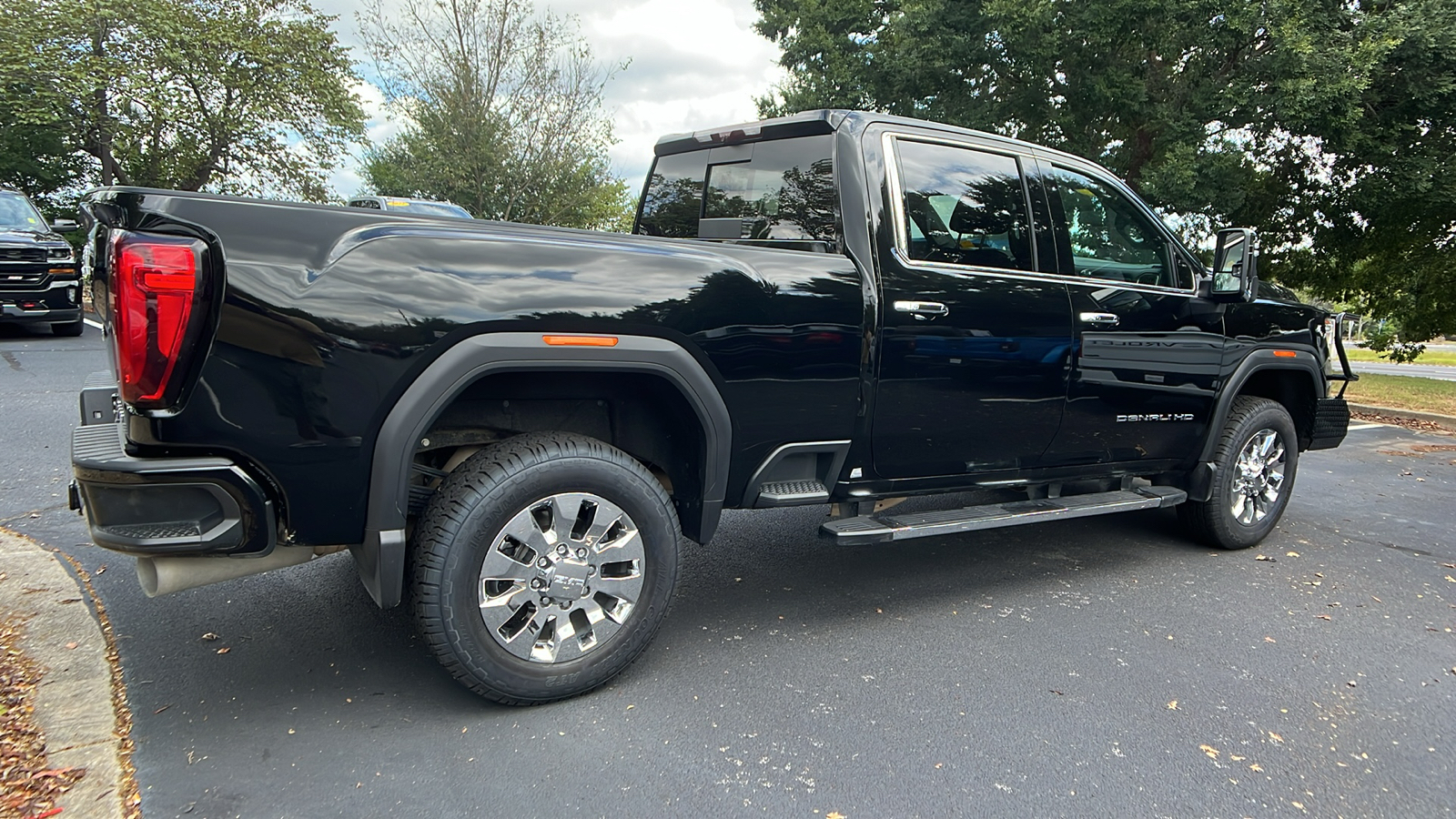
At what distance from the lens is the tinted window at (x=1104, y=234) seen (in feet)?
13.3

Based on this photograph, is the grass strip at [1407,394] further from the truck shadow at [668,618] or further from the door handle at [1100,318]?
the door handle at [1100,318]

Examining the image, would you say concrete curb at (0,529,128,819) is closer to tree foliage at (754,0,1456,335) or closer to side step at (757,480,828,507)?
side step at (757,480,828,507)

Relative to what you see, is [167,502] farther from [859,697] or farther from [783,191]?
[783,191]

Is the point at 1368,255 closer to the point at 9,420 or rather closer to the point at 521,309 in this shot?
the point at 521,309

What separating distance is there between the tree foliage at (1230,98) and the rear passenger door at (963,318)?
865cm

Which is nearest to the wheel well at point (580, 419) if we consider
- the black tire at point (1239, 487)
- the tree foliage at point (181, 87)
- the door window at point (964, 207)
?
the door window at point (964, 207)

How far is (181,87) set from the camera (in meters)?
22.5

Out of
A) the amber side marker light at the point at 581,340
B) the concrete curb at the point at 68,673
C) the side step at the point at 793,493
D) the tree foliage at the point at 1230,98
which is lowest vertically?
the concrete curb at the point at 68,673

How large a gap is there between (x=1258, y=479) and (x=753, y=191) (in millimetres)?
3254

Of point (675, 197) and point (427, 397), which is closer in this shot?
point (427, 397)

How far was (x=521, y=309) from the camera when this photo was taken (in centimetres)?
264

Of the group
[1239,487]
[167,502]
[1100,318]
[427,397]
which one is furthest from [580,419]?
[1239,487]

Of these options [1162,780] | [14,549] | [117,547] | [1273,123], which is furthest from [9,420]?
[1273,123]

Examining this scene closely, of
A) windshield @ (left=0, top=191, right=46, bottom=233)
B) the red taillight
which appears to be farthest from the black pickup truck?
windshield @ (left=0, top=191, right=46, bottom=233)
